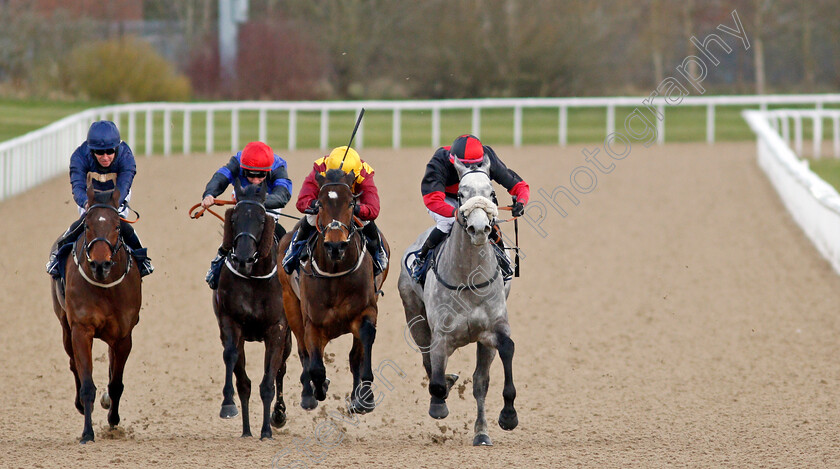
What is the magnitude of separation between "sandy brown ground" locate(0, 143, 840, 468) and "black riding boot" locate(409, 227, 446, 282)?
0.90 m

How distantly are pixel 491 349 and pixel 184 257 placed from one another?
6523mm

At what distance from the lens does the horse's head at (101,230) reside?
20.9 feet

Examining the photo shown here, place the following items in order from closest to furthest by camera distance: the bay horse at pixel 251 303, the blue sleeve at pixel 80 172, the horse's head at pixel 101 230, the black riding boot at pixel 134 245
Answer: the horse's head at pixel 101 230
the blue sleeve at pixel 80 172
the bay horse at pixel 251 303
the black riding boot at pixel 134 245

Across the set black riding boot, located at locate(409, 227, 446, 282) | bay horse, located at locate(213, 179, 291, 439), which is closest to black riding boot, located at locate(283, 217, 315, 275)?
bay horse, located at locate(213, 179, 291, 439)

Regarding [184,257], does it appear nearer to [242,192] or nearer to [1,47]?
[242,192]

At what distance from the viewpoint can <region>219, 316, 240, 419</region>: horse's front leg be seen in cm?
698

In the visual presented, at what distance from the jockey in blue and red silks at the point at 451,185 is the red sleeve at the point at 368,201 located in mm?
285

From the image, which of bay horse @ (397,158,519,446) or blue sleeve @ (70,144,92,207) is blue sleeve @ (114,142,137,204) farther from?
bay horse @ (397,158,519,446)

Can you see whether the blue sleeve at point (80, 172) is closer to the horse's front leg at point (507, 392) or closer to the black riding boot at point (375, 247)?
the black riding boot at point (375, 247)

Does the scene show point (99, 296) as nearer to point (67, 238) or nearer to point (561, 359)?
point (67, 238)

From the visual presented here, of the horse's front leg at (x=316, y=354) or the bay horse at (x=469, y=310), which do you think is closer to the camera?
the bay horse at (x=469, y=310)

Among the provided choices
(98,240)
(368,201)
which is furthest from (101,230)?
(368,201)

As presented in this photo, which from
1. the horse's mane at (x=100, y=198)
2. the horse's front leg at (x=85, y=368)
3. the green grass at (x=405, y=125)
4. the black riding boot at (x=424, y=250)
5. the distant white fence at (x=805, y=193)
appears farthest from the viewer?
the green grass at (x=405, y=125)

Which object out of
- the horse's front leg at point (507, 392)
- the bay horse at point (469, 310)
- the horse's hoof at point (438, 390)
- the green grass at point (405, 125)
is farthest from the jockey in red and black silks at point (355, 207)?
the green grass at point (405, 125)
